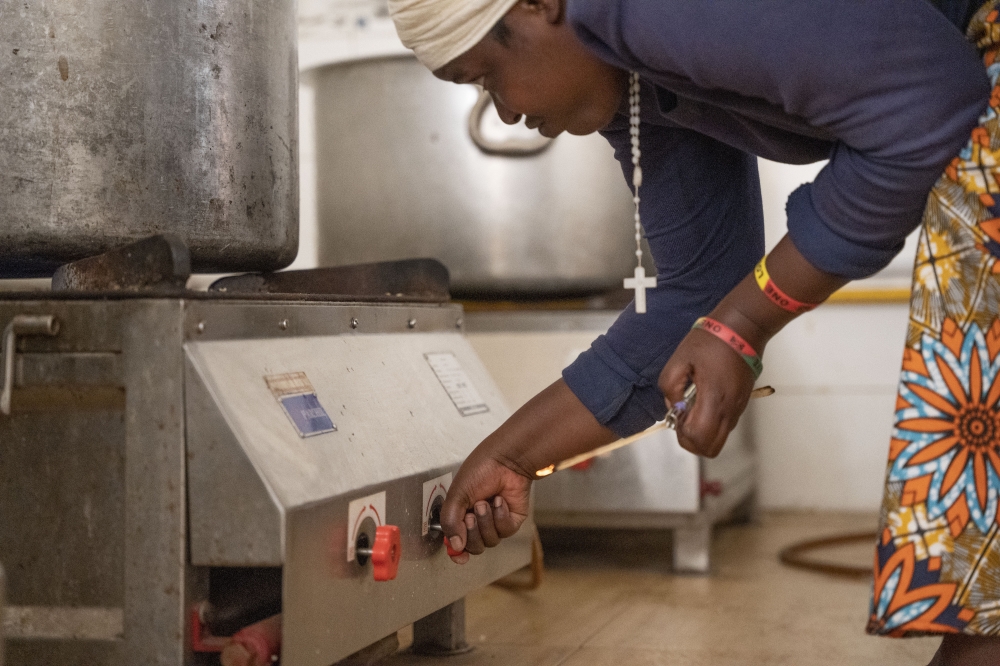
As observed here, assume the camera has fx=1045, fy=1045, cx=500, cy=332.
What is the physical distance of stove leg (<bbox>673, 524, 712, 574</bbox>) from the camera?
5.50 ft

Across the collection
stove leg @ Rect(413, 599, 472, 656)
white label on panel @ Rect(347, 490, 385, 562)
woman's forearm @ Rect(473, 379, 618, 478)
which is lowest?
stove leg @ Rect(413, 599, 472, 656)

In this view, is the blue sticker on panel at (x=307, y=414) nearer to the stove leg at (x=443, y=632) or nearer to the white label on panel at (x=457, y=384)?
the white label on panel at (x=457, y=384)

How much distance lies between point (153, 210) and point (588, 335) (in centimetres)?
90

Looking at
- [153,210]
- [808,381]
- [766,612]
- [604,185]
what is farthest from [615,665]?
[808,381]

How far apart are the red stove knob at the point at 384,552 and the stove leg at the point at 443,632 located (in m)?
0.32

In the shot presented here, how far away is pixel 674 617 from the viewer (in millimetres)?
1338

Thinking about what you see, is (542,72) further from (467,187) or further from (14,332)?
(467,187)

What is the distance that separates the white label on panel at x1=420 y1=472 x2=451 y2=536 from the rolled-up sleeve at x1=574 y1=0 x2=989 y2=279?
1.35 ft

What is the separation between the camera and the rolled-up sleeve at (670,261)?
958 millimetres

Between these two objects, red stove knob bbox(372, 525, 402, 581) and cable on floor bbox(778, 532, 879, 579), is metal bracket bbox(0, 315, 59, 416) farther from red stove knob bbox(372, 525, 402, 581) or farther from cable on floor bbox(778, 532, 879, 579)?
cable on floor bbox(778, 532, 879, 579)

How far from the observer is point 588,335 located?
5.49ft

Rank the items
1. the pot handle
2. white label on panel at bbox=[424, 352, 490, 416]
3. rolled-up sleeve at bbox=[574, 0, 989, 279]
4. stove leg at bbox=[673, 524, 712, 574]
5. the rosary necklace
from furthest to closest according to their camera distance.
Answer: stove leg at bbox=[673, 524, 712, 574], the pot handle, white label on panel at bbox=[424, 352, 490, 416], the rosary necklace, rolled-up sleeve at bbox=[574, 0, 989, 279]

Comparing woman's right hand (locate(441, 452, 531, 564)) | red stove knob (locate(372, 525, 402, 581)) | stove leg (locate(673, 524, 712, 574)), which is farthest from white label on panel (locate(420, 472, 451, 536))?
stove leg (locate(673, 524, 712, 574))

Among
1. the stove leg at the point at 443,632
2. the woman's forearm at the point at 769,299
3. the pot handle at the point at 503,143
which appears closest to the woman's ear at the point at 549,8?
the woman's forearm at the point at 769,299
